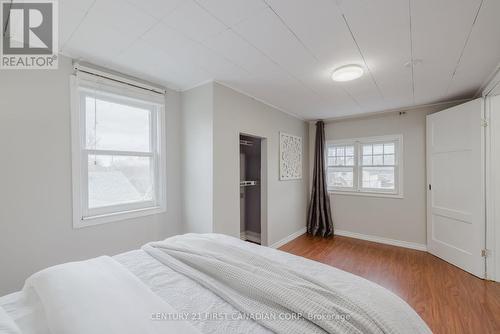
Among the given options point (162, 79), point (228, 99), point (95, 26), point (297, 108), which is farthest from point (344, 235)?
point (95, 26)

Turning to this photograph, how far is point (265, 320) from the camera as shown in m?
0.83

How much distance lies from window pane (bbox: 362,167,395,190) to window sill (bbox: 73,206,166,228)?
3.51 m

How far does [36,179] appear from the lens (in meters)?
1.73

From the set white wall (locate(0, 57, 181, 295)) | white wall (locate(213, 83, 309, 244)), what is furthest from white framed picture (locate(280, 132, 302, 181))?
white wall (locate(0, 57, 181, 295))

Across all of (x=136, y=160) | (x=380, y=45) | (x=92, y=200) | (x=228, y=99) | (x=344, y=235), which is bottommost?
(x=344, y=235)

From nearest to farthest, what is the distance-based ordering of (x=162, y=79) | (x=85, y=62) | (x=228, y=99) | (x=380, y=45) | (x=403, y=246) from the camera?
1. (x=380, y=45)
2. (x=85, y=62)
3. (x=162, y=79)
4. (x=228, y=99)
5. (x=403, y=246)

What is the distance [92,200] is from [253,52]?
2.10 meters

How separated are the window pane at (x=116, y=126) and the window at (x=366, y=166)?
3.42 meters

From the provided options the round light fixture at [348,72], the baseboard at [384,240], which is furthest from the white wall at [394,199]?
the round light fixture at [348,72]

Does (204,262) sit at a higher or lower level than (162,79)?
lower

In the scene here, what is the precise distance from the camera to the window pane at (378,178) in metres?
3.69

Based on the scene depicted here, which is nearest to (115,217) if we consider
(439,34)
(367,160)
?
(439,34)

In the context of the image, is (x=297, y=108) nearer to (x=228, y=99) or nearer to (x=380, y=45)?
(x=228, y=99)

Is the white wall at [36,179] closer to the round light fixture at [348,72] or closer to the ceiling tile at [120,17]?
the ceiling tile at [120,17]
